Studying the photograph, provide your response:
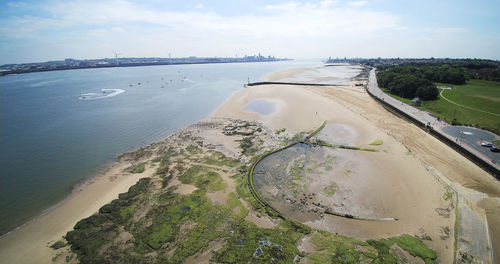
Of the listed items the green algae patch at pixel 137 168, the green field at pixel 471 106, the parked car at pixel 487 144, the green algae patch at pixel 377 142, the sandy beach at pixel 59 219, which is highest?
the green field at pixel 471 106

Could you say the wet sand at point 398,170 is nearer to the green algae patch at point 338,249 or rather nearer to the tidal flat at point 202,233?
the green algae patch at point 338,249

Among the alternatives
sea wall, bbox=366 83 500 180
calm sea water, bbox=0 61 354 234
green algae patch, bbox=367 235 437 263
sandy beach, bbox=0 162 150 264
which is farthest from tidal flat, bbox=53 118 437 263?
sea wall, bbox=366 83 500 180

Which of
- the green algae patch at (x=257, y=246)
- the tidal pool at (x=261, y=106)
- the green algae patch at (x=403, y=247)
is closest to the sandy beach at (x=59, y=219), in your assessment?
Result: the green algae patch at (x=257, y=246)

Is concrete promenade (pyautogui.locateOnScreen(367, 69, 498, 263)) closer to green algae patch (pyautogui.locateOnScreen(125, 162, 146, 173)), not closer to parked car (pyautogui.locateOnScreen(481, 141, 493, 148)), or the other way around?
parked car (pyautogui.locateOnScreen(481, 141, 493, 148))

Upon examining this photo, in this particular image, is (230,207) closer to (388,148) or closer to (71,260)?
(71,260)

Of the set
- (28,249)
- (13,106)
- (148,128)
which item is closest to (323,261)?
(28,249)
